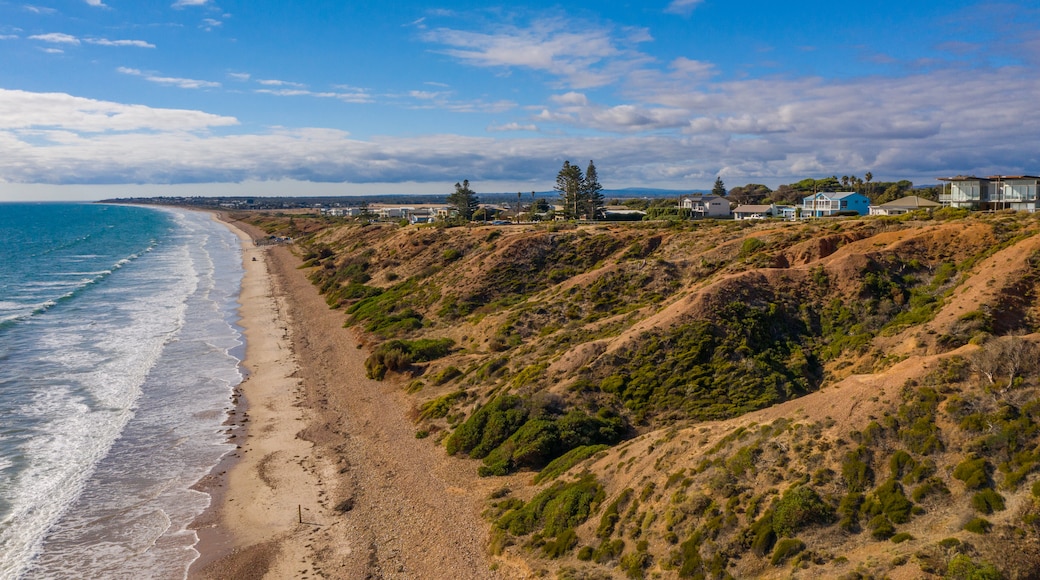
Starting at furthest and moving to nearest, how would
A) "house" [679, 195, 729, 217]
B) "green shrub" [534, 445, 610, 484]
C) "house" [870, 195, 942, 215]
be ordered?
"house" [679, 195, 729, 217] < "house" [870, 195, 942, 215] < "green shrub" [534, 445, 610, 484]

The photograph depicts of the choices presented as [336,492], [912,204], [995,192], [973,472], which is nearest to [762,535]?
[973,472]

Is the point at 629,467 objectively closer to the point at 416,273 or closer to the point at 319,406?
the point at 319,406

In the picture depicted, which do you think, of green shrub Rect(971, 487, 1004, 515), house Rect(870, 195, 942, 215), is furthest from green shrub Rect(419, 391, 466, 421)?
house Rect(870, 195, 942, 215)

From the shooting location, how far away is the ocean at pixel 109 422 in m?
21.2

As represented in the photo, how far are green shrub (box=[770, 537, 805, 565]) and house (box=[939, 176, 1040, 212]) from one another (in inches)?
1703

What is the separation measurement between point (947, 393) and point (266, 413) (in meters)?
27.7

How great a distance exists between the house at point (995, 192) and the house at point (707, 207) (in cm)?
3283

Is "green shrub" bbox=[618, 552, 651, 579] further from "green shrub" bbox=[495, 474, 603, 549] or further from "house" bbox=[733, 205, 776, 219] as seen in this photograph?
"house" bbox=[733, 205, 776, 219]

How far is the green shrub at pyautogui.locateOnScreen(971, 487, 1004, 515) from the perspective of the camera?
14711 millimetres

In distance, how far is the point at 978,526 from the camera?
46.8 feet

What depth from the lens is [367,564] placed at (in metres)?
19.7

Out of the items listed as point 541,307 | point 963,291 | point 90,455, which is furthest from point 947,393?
point 90,455

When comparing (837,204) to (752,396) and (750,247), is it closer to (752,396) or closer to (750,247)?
(750,247)

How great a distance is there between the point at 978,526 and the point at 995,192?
4526 centimetres
